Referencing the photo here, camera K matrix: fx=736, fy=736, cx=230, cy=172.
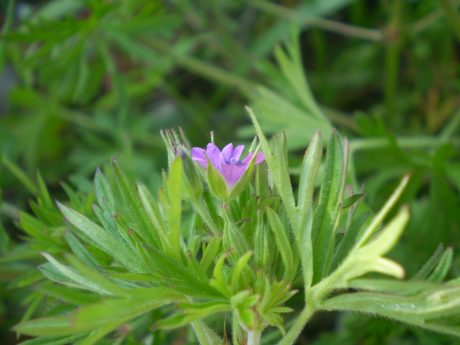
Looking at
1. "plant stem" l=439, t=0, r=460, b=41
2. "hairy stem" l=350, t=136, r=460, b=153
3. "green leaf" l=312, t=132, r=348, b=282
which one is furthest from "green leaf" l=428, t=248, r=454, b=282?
"plant stem" l=439, t=0, r=460, b=41

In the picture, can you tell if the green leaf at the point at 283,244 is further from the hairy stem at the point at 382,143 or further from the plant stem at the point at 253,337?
the hairy stem at the point at 382,143

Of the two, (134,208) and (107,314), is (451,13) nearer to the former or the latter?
(134,208)

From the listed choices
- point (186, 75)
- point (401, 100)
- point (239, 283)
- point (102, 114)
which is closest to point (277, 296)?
point (239, 283)

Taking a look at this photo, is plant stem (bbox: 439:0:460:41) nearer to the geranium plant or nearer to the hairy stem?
the hairy stem

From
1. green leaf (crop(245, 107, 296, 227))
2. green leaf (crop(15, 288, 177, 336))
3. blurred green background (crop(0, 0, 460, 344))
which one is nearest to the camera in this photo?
green leaf (crop(15, 288, 177, 336))

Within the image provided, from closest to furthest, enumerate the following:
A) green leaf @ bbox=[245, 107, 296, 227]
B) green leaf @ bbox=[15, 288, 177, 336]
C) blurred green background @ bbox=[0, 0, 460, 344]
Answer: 1. green leaf @ bbox=[15, 288, 177, 336]
2. green leaf @ bbox=[245, 107, 296, 227]
3. blurred green background @ bbox=[0, 0, 460, 344]

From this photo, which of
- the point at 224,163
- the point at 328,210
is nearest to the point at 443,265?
the point at 328,210

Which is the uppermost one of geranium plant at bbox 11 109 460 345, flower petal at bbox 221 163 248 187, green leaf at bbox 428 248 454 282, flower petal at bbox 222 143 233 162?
flower petal at bbox 222 143 233 162
